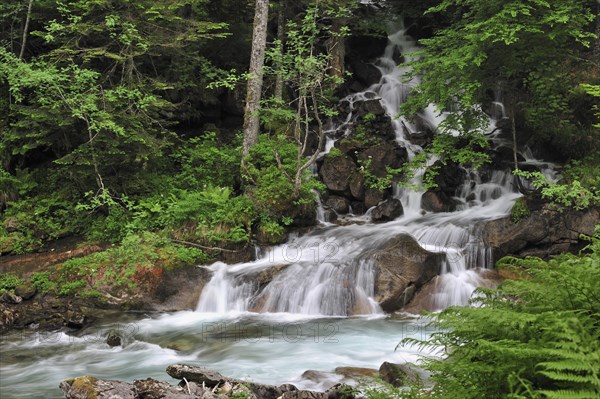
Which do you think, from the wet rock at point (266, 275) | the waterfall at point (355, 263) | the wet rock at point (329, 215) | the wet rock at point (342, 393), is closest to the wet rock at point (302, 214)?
the waterfall at point (355, 263)

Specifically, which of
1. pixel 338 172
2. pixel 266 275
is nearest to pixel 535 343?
pixel 266 275

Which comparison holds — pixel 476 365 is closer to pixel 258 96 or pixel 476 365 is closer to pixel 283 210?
pixel 283 210

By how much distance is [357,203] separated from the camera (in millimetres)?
14352

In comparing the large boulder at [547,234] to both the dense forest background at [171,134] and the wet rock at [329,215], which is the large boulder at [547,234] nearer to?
the dense forest background at [171,134]

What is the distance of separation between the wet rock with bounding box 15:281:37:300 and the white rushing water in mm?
1350

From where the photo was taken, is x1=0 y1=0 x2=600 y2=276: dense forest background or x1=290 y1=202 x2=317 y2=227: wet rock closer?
x1=0 y1=0 x2=600 y2=276: dense forest background

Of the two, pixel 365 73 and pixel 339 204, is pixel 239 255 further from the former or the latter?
pixel 365 73

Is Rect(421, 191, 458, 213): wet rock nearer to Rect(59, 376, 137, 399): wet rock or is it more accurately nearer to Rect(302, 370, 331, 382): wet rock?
Rect(302, 370, 331, 382): wet rock

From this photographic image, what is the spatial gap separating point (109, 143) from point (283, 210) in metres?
4.65

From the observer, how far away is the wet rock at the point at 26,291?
1038cm

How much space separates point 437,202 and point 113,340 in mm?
9283

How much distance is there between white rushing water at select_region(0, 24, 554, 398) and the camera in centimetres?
762

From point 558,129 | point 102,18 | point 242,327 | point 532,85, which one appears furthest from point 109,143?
point 558,129

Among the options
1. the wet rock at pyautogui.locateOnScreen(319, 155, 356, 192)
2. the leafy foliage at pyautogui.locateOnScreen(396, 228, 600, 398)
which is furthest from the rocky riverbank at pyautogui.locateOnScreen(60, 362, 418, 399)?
the wet rock at pyautogui.locateOnScreen(319, 155, 356, 192)
